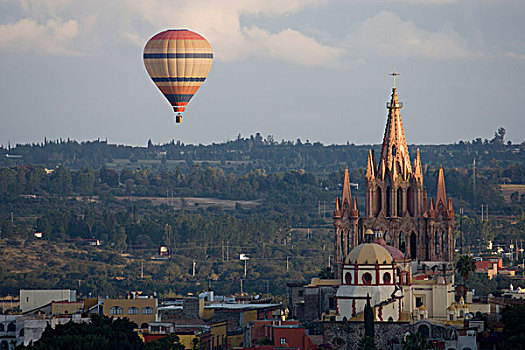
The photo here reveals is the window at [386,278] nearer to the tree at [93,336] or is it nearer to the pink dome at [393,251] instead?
the pink dome at [393,251]

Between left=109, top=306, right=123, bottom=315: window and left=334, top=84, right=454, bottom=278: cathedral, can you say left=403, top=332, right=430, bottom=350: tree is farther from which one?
left=109, top=306, right=123, bottom=315: window

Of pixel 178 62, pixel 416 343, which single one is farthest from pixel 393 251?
pixel 178 62

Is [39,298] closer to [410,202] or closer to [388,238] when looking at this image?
[388,238]

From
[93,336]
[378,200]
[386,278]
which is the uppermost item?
[378,200]

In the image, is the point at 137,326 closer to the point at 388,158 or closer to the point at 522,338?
the point at 388,158

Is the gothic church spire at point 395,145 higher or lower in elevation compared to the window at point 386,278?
higher

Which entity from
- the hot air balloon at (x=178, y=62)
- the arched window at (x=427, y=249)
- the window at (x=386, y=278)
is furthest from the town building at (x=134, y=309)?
the window at (x=386, y=278)
